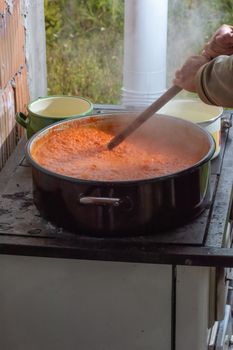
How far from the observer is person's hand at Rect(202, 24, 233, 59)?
192 cm

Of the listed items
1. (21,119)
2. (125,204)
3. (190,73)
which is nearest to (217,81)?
(190,73)

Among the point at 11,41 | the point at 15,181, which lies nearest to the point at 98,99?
the point at 11,41

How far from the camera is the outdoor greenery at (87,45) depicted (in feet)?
→ 14.4

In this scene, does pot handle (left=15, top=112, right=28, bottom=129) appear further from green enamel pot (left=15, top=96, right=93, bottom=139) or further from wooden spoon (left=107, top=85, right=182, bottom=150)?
wooden spoon (left=107, top=85, right=182, bottom=150)

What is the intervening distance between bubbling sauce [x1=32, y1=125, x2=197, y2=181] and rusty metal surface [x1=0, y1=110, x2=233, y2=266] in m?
0.16

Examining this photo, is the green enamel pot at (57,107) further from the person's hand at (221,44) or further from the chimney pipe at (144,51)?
the person's hand at (221,44)

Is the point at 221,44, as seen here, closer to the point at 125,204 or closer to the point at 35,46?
the point at 125,204

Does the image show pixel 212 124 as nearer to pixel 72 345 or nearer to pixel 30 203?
pixel 30 203

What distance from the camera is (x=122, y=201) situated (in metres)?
1.69

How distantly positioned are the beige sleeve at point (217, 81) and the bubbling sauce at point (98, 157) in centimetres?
20

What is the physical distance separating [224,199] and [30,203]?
22.9 inches

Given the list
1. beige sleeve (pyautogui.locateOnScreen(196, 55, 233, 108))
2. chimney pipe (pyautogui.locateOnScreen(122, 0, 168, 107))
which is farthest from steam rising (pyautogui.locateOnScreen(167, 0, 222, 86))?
beige sleeve (pyautogui.locateOnScreen(196, 55, 233, 108))

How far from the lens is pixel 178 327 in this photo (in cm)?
182

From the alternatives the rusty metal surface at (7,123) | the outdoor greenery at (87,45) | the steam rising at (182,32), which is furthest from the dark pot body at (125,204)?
the outdoor greenery at (87,45)
